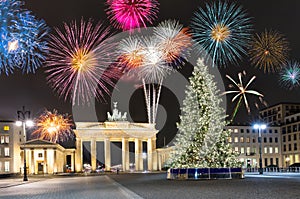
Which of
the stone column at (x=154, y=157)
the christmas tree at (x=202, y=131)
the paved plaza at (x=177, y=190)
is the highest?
the christmas tree at (x=202, y=131)

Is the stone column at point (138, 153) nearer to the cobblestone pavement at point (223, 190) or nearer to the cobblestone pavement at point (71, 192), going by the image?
the cobblestone pavement at point (71, 192)

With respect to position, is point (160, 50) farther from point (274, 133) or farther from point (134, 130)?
point (274, 133)

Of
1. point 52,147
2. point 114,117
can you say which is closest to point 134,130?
point 114,117

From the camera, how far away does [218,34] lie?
33.9 m

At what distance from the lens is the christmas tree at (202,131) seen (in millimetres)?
46031

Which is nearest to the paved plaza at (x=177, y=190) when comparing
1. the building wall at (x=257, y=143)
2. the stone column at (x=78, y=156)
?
the stone column at (x=78, y=156)

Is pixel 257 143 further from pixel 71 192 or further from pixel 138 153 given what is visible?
pixel 71 192

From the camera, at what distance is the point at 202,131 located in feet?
152

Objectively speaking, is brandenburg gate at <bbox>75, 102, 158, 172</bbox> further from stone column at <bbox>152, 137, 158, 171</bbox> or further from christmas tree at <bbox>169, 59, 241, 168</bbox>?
christmas tree at <bbox>169, 59, 241, 168</bbox>

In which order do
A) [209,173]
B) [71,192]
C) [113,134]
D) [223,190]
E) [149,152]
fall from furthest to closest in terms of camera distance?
[149,152] → [113,134] → [209,173] → [71,192] → [223,190]

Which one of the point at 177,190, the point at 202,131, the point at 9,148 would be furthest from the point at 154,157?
the point at 177,190

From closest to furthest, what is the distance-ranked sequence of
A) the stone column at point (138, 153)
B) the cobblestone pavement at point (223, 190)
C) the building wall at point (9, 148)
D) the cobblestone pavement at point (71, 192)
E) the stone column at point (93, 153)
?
the cobblestone pavement at point (223, 190)
the cobblestone pavement at point (71, 192)
the building wall at point (9, 148)
the stone column at point (93, 153)
the stone column at point (138, 153)

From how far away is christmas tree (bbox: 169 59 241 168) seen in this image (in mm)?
46031

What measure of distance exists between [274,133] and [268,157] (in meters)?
7.66
